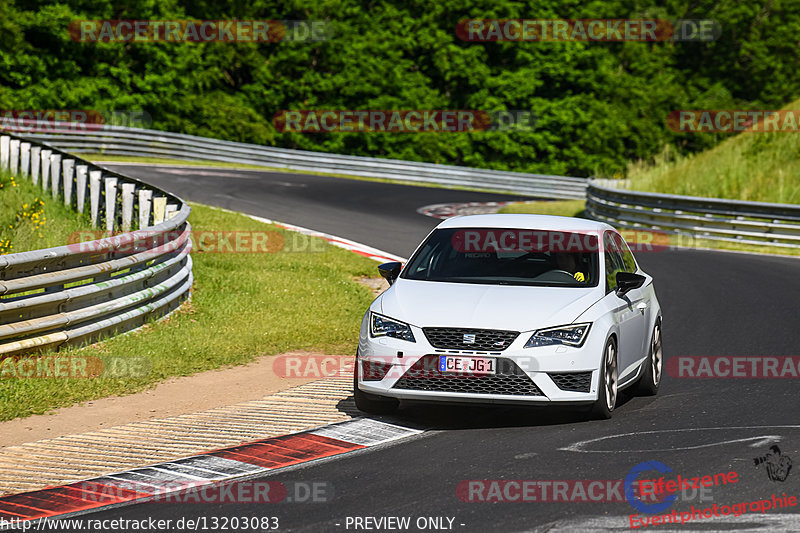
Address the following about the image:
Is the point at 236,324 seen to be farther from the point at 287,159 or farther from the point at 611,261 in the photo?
the point at 287,159

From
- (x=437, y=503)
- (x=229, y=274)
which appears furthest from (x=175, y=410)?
(x=229, y=274)

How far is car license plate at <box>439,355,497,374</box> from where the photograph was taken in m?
8.04

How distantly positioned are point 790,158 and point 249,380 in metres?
23.2

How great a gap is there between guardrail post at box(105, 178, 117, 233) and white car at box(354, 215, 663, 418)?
8.49m

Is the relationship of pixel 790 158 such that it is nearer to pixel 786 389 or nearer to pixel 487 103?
pixel 786 389

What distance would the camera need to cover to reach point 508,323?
26.6 ft

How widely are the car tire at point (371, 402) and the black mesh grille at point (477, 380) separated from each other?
0.51 metres

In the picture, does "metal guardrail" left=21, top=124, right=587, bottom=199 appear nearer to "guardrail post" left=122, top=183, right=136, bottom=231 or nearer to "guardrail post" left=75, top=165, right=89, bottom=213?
"guardrail post" left=75, top=165, right=89, bottom=213

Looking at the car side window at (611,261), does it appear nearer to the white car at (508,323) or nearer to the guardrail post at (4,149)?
the white car at (508,323)

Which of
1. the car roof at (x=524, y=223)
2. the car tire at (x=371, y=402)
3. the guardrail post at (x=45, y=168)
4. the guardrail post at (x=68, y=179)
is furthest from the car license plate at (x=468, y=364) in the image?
the guardrail post at (x=45, y=168)

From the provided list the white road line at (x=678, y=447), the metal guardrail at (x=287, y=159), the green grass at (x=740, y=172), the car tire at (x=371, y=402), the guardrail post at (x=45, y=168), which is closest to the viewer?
the white road line at (x=678, y=447)

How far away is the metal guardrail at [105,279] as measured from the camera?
32.5 feet

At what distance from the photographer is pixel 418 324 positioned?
325 inches

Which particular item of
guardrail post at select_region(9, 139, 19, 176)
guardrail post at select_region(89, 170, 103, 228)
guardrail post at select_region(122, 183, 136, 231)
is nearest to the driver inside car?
guardrail post at select_region(122, 183, 136, 231)
